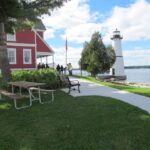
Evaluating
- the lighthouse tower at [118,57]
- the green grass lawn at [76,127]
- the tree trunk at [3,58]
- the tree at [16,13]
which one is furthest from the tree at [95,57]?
the green grass lawn at [76,127]

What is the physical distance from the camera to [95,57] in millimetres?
41375

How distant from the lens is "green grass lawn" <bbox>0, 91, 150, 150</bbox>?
27.0ft

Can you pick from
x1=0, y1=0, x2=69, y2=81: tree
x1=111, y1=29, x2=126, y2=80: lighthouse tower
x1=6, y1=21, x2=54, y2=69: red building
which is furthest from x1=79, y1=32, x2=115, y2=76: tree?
x1=0, y1=0, x2=69, y2=81: tree

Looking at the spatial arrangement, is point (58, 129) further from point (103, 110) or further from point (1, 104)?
point (1, 104)

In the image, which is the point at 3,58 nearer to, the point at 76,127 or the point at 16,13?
the point at 16,13

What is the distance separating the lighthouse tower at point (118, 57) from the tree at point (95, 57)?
17.8 m

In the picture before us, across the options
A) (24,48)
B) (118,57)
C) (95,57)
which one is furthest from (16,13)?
(118,57)

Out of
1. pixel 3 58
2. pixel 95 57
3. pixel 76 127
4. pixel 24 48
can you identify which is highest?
pixel 24 48

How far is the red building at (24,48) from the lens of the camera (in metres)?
36.7

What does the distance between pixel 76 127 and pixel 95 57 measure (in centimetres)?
3208

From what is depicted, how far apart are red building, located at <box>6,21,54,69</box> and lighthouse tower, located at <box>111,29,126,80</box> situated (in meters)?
23.9

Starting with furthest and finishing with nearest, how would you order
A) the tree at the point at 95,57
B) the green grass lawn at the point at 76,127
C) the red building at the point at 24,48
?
the tree at the point at 95,57 < the red building at the point at 24,48 < the green grass lawn at the point at 76,127

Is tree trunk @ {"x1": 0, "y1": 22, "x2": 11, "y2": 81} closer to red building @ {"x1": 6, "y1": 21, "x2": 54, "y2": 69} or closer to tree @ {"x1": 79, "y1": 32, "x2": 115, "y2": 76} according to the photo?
red building @ {"x1": 6, "y1": 21, "x2": 54, "y2": 69}

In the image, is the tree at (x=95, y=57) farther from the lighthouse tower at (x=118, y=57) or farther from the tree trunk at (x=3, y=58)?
the tree trunk at (x=3, y=58)
